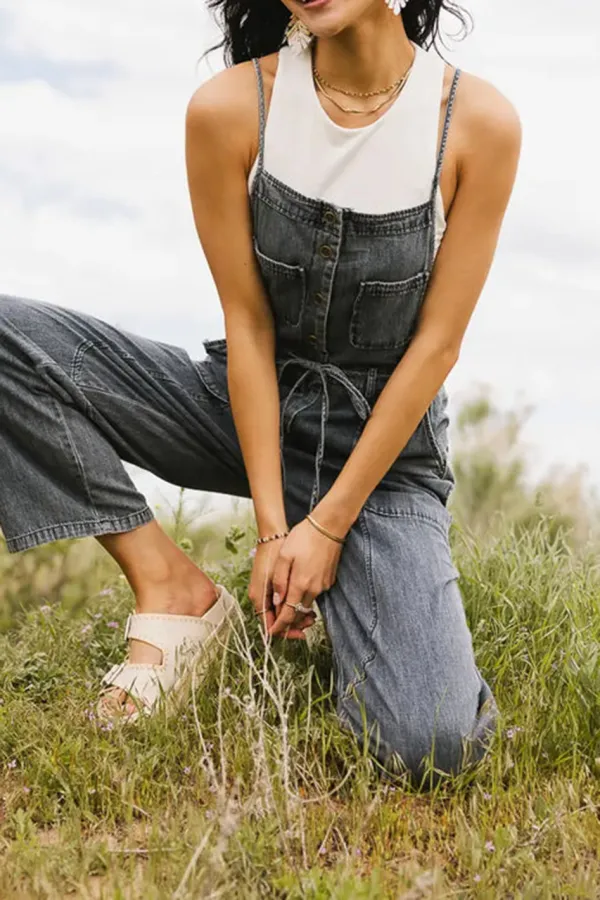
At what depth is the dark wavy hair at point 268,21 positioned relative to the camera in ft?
9.64

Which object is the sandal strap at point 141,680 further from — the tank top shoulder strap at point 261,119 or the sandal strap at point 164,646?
the tank top shoulder strap at point 261,119

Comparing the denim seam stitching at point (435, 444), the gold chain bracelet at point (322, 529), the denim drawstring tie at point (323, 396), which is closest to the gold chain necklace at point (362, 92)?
the denim drawstring tie at point (323, 396)

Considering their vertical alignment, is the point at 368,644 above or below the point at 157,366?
below

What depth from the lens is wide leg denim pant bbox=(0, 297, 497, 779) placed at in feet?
8.73

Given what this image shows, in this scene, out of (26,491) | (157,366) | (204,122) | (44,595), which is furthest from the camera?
(44,595)

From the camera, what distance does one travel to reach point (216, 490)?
3311mm

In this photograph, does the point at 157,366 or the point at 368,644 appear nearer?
the point at 368,644

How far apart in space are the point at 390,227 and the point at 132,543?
3.25 feet

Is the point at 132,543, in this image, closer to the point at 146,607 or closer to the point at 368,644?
the point at 146,607

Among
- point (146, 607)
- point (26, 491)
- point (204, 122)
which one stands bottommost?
point (146, 607)

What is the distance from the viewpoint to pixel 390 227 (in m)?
2.79

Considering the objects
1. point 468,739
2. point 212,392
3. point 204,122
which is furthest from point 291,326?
point 468,739

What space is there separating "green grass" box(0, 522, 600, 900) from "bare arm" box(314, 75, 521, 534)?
1.48 feet

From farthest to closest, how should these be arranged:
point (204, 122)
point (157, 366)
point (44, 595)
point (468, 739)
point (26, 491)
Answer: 1. point (44, 595)
2. point (157, 366)
3. point (26, 491)
4. point (204, 122)
5. point (468, 739)
